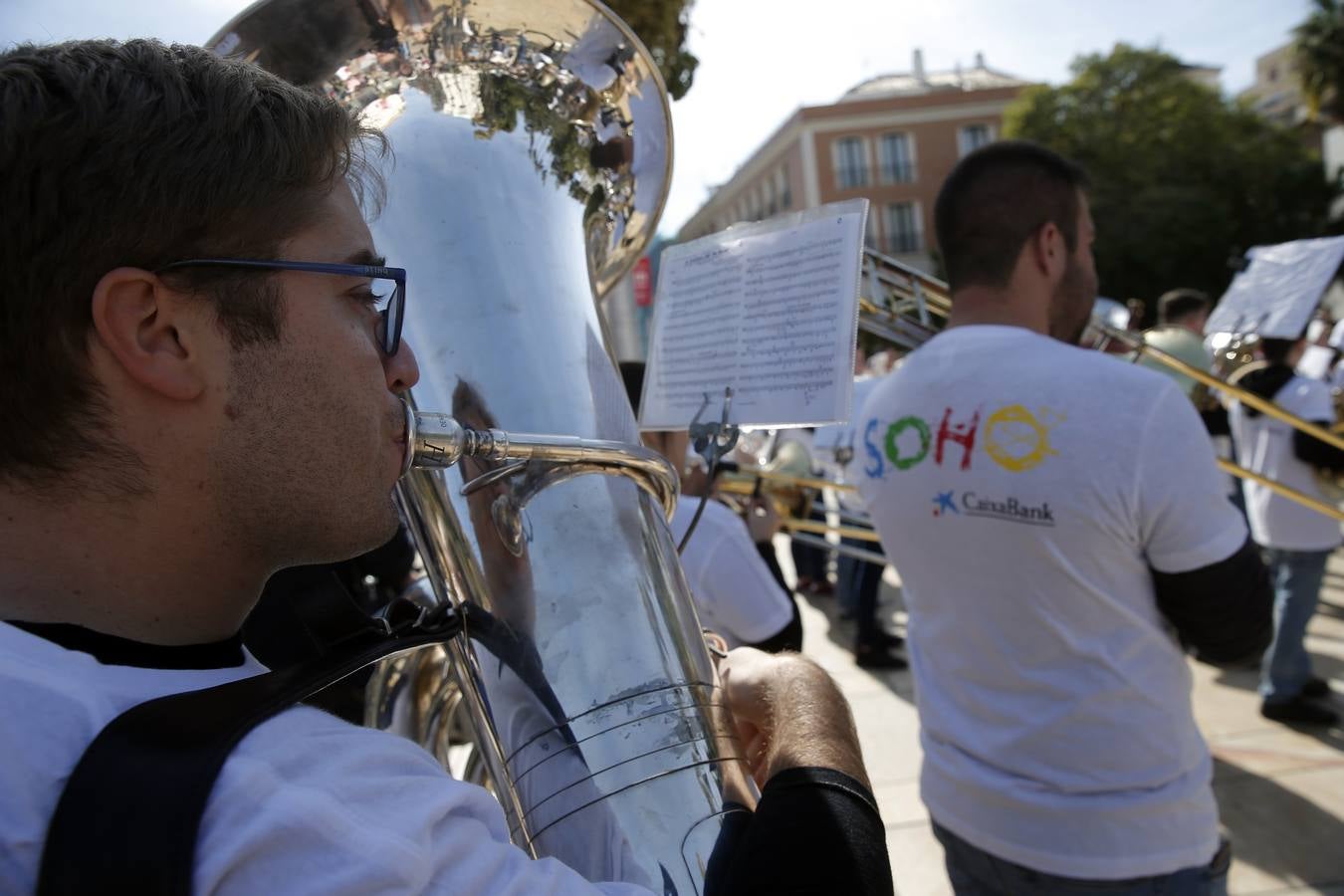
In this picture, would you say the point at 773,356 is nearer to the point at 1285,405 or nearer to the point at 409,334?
the point at 409,334

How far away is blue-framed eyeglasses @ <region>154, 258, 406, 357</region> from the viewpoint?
0.70 meters

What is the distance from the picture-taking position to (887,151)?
32312mm

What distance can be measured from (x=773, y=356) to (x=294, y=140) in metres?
0.62

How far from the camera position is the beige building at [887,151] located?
1214 inches

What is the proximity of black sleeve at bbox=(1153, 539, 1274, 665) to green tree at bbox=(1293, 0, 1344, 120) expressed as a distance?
91.5 ft

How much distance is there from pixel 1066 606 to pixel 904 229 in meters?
33.2

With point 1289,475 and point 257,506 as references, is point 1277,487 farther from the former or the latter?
point 257,506

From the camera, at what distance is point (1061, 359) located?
1.54 metres

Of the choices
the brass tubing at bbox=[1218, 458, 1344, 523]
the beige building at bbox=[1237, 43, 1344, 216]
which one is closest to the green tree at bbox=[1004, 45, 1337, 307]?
the beige building at bbox=[1237, 43, 1344, 216]

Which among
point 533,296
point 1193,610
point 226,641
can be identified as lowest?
point 1193,610

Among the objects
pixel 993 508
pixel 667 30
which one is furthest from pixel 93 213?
pixel 667 30

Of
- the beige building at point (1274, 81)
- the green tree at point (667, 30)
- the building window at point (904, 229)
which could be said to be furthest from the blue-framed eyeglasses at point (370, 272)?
the beige building at point (1274, 81)

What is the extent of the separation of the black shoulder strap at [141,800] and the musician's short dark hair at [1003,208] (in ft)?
5.11

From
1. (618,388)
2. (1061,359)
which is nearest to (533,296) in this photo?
(618,388)
